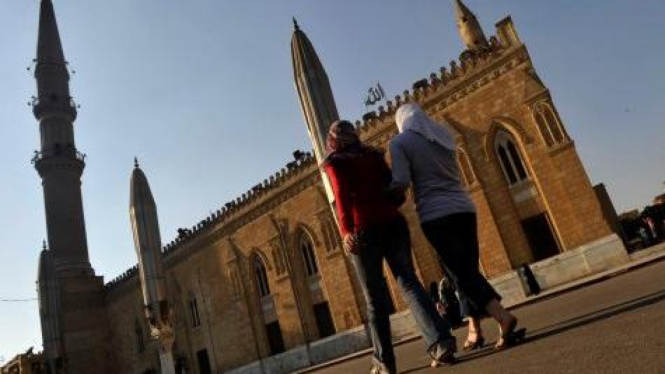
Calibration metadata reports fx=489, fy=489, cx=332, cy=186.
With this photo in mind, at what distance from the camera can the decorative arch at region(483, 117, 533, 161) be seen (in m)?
16.0

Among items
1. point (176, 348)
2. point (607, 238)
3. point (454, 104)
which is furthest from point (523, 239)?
point (176, 348)

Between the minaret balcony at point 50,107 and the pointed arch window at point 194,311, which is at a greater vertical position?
the minaret balcony at point 50,107

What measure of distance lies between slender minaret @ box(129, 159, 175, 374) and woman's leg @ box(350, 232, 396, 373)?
19.8 meters

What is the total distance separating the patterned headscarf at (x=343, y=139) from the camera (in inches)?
128

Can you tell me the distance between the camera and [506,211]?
16.2 meters

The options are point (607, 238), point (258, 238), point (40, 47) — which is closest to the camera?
point (607, 238)

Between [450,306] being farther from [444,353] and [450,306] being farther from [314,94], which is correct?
[444,353]

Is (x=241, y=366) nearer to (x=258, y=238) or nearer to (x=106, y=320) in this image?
(x=258, y=238)

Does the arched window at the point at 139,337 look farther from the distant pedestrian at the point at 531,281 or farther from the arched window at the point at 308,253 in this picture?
the distant pedestrian at the point at 531,281

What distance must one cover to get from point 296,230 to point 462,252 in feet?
60.9

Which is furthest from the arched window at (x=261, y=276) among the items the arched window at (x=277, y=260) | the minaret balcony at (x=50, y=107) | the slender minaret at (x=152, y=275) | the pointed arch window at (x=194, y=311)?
the minaret balcony at (x=50, y=107)

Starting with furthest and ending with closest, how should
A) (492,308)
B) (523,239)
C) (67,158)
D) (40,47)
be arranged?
1. (40,47)
2. (67,158)
3. (523,239)
4. (492,308)

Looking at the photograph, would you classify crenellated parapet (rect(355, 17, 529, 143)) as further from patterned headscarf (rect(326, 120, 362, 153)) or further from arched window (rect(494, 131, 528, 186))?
patterned headscarf (rect(326, 120, 362, 153))

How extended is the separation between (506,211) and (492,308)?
14.2m
